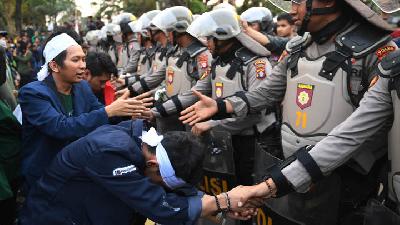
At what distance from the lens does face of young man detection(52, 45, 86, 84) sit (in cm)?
309

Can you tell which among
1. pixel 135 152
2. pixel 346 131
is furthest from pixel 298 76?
pixel 135 152

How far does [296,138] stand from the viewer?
112 inches

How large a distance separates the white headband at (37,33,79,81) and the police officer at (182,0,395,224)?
149 cm

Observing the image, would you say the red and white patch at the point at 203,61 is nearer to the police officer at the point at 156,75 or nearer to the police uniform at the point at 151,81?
the police officer at the point at 156,75

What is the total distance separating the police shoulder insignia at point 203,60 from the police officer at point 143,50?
8.52 feet

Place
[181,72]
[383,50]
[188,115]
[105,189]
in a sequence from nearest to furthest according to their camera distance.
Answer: [105,189], [383,50], [188,115], [181,72]

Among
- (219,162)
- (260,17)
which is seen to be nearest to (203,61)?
(260,17)

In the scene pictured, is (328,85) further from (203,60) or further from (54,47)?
(203,60)

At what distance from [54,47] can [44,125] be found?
23.8 inches

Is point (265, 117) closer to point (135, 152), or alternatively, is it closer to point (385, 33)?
point (385, 33)

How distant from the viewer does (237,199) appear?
2.38 metres

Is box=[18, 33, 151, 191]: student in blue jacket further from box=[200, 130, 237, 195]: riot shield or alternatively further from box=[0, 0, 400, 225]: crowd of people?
box=[200, 130, 237, 195]: riot shield

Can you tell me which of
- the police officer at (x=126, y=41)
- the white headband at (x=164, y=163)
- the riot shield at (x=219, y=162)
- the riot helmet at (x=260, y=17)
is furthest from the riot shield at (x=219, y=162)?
the police officer at (x=126, y=41)

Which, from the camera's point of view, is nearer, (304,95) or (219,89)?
(304,95)
